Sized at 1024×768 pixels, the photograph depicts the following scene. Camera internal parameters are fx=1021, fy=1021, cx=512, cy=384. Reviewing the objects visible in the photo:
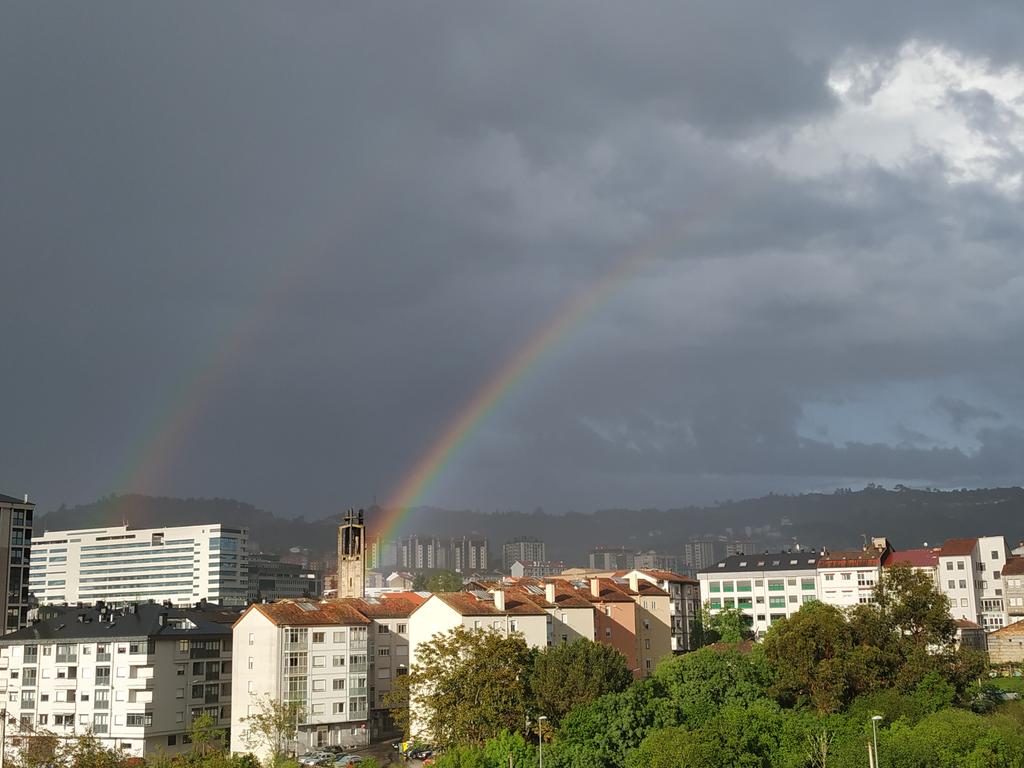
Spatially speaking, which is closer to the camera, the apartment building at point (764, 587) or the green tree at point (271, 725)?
the green tree at point (271, 725)

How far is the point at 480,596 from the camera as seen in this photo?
102 metres

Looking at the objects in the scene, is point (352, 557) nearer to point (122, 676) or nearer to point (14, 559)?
point (14, 559)

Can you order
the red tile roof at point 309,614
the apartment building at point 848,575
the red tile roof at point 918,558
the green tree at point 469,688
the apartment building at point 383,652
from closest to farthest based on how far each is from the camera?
the green tree at point 469,688
the red tile roof at point 309,614
the apartment building at point 383,652
the apartment building at point 848,575
the red tile roof at point 918,558

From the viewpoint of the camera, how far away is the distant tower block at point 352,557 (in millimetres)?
163000

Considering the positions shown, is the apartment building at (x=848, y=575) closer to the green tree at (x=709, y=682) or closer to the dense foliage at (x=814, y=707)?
the dense foliage at (x=814, y=707)

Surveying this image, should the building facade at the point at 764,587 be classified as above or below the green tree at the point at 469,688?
above

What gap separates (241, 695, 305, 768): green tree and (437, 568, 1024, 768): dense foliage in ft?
58.1

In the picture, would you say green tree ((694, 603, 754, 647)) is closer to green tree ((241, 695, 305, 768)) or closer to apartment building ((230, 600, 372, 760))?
apartment building ((230, 600, 372, 760))

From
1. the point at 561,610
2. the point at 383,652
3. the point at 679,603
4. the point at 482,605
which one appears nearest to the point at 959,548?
the point at 679,603

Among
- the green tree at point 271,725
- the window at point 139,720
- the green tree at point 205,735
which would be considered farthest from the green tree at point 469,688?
the window at point 139,720

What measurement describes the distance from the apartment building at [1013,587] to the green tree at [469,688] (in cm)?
9065

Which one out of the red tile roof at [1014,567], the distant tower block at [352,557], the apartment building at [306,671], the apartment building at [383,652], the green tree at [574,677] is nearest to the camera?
the green tree at [574,677]

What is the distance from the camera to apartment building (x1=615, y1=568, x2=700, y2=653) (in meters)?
132

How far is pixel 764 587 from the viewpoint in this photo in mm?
150625
